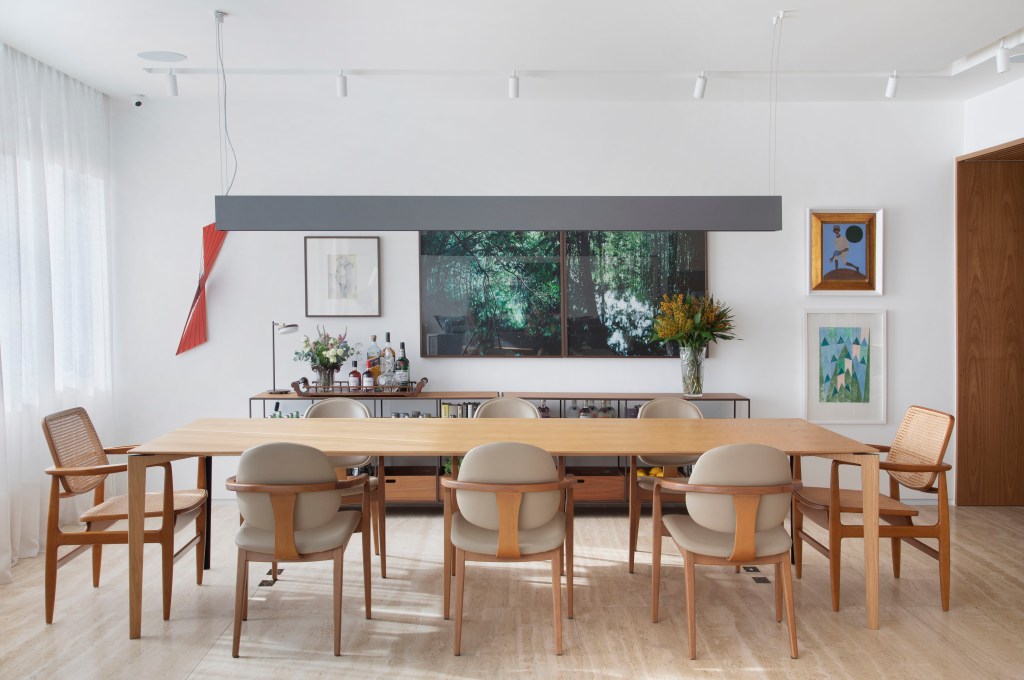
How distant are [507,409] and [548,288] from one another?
1.38 meters

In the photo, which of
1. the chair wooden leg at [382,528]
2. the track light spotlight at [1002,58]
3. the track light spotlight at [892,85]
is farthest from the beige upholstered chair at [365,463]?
the track light spotlight at [1002,58]

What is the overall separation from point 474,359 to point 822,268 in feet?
9.16

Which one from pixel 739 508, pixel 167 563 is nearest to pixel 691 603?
pixel 739 508

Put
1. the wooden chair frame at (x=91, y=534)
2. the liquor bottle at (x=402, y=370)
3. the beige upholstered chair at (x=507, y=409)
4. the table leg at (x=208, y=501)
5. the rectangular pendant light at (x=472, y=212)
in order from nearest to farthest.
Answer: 1. the wooden chair frame at (x=91, y=534)
2. the rectangular pendant light at (x=472, y=212)
3. the table leg at (x=208, y=501)
4. the beige upholstered chair at (x=507, y=409)
5. the liquor bottle at (x=402, y=370)

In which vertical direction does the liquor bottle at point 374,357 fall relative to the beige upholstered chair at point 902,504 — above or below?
above

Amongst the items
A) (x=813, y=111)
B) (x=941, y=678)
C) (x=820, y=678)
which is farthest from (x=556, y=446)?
(x=813, y=111)

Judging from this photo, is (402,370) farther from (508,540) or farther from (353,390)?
(508,540)

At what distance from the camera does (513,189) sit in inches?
227

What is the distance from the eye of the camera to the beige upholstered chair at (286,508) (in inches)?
122

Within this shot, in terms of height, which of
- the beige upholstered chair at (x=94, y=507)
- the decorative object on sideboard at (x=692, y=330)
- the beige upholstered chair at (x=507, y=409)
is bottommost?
the beige upholstered chair at (x=94, y=507)

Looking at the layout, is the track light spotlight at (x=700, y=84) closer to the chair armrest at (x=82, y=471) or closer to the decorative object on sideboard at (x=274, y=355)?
the decorative object on sideboard at (x=274, y=355)

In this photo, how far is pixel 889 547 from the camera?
185 inches

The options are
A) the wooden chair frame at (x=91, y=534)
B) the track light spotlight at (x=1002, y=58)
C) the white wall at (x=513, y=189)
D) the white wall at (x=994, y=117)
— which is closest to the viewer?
the wooden chair frame at (x=91, y=534)

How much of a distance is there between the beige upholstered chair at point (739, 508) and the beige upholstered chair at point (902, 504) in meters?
0.59
